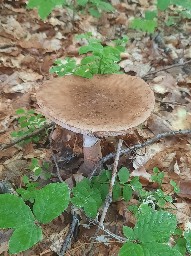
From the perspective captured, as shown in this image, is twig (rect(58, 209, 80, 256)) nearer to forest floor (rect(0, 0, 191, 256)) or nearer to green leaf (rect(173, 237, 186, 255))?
forest floor (rect(0, 0, 191, 256))

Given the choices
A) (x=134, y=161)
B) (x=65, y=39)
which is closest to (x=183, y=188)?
(x=134, y=161)

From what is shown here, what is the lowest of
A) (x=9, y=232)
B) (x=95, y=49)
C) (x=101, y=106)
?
(x=9, y=232)

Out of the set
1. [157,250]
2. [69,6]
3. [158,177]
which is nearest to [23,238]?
[157,250]

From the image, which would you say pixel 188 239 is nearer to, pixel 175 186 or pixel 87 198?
pixel 175 186

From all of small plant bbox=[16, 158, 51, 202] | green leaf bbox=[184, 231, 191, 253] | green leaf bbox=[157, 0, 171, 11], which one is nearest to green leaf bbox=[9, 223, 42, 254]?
small plant bbox=[16, 158, 51, 202]

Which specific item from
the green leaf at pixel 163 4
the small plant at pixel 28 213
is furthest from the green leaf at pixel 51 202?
the green leaf at pixel 163 4

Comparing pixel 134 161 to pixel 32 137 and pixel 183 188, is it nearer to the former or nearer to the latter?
pixel 183 188
